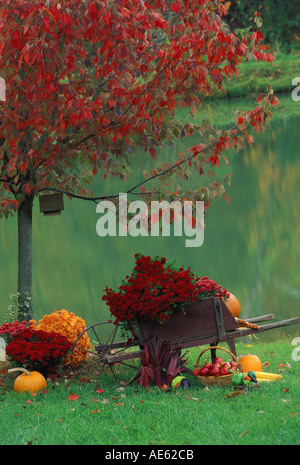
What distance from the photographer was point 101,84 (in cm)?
796

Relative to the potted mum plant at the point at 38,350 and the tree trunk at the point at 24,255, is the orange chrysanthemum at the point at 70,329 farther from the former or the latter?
the tree trunk at the point at 24,255

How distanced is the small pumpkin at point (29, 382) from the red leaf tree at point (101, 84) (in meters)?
1.63

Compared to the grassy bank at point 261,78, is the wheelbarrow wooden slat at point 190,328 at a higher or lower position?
lower

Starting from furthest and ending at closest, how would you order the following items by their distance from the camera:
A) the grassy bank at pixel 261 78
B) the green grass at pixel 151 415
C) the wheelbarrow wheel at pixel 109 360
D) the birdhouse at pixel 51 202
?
the grassy bank at pixel 261 78 → the birdhouse at pixel 51 202 → the wheelbarrow wheel at pixel 109 360 → the green grass at pixel 151 415

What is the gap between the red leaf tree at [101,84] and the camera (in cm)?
712

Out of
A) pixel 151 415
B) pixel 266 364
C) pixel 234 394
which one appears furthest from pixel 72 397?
pixel 266 364

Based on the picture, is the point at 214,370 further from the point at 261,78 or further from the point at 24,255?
the point at 261,78

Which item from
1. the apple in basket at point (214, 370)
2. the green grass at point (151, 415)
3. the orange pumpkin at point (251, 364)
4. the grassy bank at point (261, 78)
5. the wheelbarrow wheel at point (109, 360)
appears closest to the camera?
the green grass at point (151, 415)

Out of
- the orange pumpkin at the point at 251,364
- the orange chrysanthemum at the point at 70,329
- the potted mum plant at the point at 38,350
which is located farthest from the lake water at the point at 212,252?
the potted mum plant at the point at 38,350

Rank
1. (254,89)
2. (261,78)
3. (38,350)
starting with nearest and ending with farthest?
1. (38,350)
2. (254,89)
3. (261,78)

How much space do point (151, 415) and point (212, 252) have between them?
37.7 ft

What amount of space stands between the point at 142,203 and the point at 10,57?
7.15ft

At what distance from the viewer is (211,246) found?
1775cm
